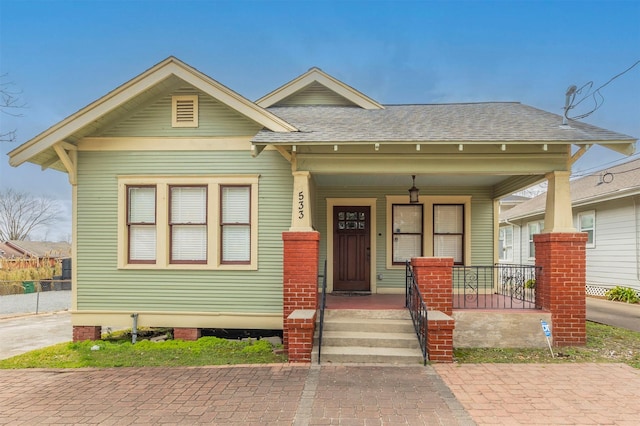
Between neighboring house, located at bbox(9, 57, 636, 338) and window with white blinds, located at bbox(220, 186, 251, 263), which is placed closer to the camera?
neighboring house, located at bbox(9, 57, 636, 338)

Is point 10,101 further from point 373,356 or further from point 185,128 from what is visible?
point 373,356

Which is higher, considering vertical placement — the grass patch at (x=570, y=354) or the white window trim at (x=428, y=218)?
the white window trim at (x=428, y=218)

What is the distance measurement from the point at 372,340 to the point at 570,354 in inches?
133

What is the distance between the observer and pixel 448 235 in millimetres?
9750

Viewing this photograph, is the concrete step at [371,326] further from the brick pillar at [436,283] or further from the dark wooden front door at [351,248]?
the dark wooden front door at [351,248]

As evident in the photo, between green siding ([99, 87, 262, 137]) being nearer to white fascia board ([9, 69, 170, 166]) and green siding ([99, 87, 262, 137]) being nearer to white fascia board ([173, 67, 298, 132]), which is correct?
white fascia board ([173, 67, 298, 132])

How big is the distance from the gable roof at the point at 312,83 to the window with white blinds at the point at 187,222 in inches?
133

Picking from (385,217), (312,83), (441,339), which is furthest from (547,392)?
(312,83)

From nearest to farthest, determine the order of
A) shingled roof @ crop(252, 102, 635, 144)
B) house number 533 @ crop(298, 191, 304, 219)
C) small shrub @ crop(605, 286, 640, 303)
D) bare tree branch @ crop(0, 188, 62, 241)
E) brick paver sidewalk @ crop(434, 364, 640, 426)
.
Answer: brick paver sidewalk @ crop(434, 364, 640, 426) → shingled roof @ crop(252, 102, 635, 144) → house number 533 @ crop(298, 191, 304, 219) → small shrub @ crop(605, 286, 640, 303) → bare tree branch @ crop(0, 188, 62, 241)

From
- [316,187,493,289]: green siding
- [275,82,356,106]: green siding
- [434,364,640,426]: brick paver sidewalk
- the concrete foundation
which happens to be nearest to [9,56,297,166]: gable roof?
[275,82,356,106]: green siding

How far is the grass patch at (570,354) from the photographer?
6.08 meters

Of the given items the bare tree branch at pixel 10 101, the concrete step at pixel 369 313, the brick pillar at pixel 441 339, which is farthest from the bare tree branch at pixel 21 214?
the brick pillar at pixel 441 339

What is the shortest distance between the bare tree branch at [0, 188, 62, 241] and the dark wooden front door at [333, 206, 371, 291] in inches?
1986

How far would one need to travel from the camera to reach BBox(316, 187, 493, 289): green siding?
31.7ft
